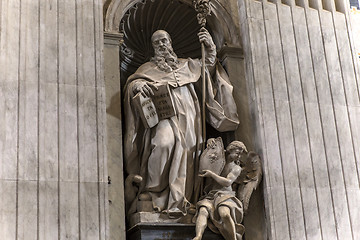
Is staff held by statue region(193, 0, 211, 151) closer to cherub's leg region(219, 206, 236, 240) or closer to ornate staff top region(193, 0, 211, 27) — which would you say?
ornate staff top region(193, 0, 211, 27)

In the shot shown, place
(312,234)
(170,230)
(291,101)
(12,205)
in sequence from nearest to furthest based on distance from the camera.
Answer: (12,205) < (170,230) < (312,234) < (291,101)

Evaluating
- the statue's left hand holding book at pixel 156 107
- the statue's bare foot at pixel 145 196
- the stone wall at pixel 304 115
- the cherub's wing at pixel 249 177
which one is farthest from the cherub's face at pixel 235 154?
the statue's bare foot at pixel 145 196

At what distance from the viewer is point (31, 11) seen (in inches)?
343

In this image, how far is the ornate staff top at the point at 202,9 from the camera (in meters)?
9.21

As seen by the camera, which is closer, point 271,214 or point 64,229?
point 64,229

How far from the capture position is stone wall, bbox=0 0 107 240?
788 centimetres

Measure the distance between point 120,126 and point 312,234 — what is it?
283cm

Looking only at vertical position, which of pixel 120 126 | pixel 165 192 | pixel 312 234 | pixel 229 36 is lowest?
pixel 312 234

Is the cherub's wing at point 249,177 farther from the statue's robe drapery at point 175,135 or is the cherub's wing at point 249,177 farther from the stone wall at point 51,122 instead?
the stone wall at point 51,122

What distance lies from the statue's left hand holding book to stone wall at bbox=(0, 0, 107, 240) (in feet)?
1.81

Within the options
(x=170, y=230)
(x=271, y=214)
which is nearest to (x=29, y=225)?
(x=170, y=230)

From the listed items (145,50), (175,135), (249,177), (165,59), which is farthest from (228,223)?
(145,50)

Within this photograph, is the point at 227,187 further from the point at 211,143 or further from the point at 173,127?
the point at 173,127

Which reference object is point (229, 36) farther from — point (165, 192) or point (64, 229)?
point (64, 229)
